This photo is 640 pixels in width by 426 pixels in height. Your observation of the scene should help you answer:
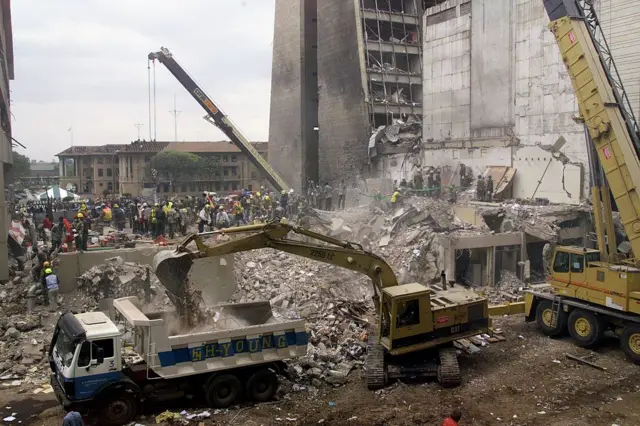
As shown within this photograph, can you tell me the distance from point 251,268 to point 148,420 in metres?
A: 8.71

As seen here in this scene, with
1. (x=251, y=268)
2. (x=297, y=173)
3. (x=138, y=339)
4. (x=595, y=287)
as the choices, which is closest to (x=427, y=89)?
(x=297, y=173)

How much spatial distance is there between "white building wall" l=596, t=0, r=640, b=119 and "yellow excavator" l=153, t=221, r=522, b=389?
13.8 metres

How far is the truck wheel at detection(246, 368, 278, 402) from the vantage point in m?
9.62

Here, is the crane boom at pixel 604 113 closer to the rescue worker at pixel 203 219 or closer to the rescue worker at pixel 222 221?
the rescue worker at pixel 203 219

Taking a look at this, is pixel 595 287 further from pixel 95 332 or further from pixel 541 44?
pixel 541 44

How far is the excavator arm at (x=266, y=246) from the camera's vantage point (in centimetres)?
924

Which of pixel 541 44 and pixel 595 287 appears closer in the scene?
pixel 595 287

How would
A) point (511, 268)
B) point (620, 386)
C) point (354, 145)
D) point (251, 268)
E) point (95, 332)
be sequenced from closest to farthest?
point (95, 332) < point (620, 386) < point (251, 268) < point (511, 268) < point (354, 145)

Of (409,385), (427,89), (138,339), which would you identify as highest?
(427,89)

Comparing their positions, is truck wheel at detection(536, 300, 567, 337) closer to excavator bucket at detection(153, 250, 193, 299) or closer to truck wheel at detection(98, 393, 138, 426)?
excavator bucket at detection(153, 250, 193, 299)

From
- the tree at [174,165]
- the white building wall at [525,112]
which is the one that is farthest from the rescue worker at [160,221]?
the tree at [174,165]

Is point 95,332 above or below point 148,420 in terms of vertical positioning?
above

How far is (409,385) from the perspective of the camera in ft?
34.2

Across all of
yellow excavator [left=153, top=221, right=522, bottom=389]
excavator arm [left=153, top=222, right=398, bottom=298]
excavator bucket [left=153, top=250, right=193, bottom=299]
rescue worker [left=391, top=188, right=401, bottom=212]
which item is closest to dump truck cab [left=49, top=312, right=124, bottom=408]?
excavator bucket [left=153, top=250, right=193, bottom=299]
